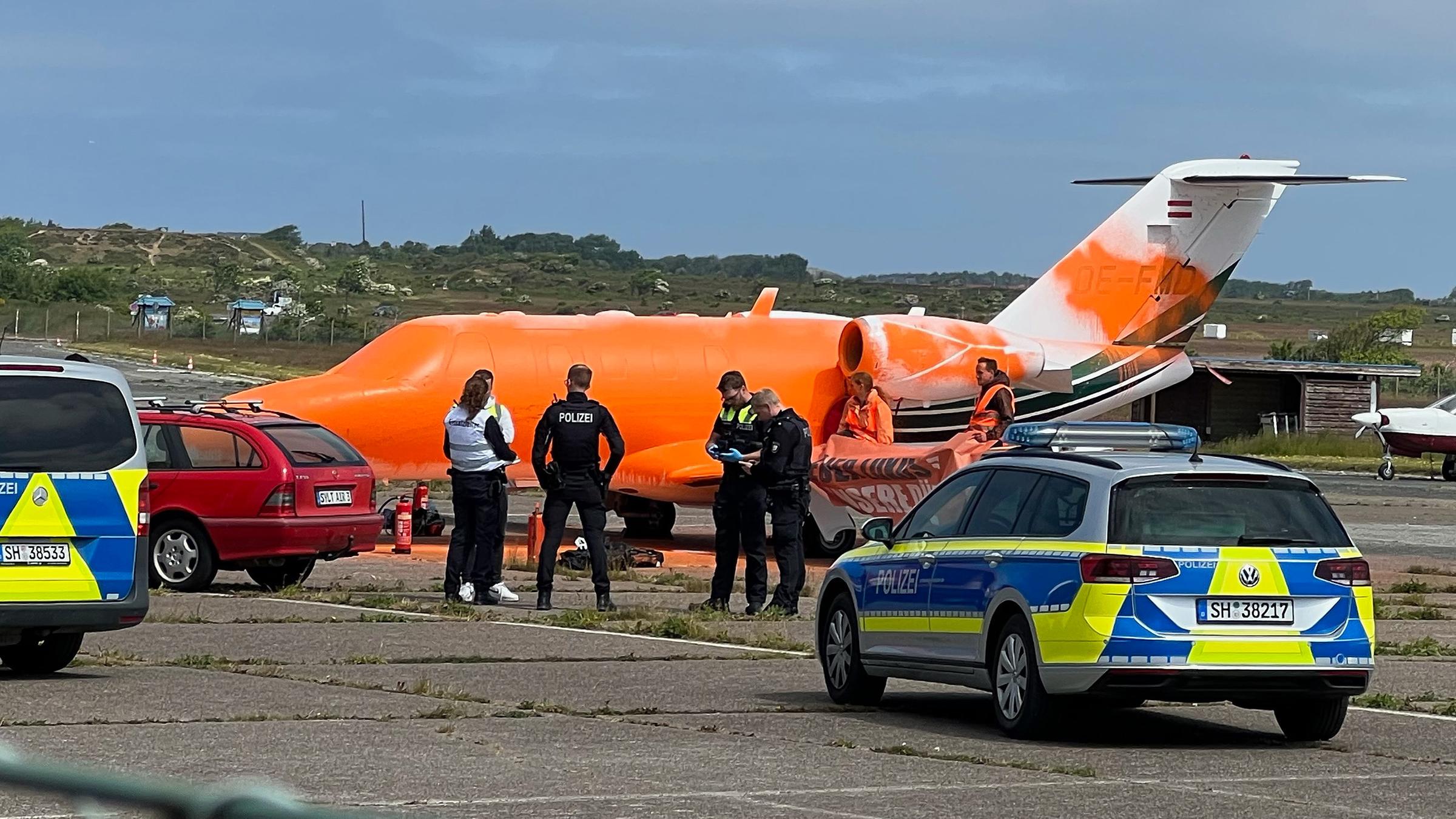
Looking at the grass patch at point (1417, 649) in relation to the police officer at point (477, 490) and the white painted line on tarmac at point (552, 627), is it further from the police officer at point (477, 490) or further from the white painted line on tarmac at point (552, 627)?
the police officer at point (477, 490)

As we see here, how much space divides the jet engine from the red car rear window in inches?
328

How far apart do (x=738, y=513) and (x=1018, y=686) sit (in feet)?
21.9

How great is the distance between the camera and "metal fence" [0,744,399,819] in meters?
2.42

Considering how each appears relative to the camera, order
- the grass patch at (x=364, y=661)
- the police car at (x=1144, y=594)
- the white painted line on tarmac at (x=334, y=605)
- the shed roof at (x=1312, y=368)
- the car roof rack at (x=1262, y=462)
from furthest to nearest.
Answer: the shed roof at (x=1312, y=368) < the white painted line on tarmac at (x=334, y=605) < the grass patch at (x=364, y=661) < the car roof rack at (x=1262, y=462) < the police car at (x=1144, y=594)

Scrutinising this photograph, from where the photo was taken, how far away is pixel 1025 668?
10.0m

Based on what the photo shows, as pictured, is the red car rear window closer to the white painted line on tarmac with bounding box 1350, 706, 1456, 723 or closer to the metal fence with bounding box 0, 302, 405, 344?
the white painted line on tarmac with bounding box 1350, 706, 1456, 723

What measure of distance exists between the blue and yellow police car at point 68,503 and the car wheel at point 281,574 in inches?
260

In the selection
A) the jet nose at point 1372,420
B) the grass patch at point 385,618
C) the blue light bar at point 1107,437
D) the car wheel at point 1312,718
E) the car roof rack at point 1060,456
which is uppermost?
the jet nose at point 1372,420

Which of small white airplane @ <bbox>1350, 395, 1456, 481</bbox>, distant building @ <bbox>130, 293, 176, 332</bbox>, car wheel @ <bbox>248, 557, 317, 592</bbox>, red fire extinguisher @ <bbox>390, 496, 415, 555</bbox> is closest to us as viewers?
car wheel @ <bbox>248, 557, 317, 592</bbox>

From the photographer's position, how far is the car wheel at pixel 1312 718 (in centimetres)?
1018

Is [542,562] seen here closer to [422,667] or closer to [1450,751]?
[422,667]

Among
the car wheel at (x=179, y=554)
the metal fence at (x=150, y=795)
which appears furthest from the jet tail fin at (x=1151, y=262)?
the metal fence at (x=150, y=795)

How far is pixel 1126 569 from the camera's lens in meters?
9.72

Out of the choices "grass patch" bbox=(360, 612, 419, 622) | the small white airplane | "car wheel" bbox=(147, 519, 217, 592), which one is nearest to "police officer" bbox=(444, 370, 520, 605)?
"grass patch" bbox=(360, 612, 419, 622)
